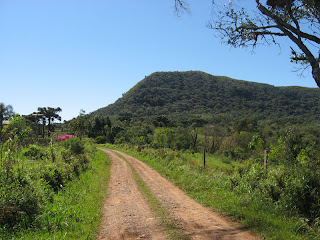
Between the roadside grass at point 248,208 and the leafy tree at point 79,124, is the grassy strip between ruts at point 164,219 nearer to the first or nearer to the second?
the roadside grass at point 248,208

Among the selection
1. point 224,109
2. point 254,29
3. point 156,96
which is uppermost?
point 156,96

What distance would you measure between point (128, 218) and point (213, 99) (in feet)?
394

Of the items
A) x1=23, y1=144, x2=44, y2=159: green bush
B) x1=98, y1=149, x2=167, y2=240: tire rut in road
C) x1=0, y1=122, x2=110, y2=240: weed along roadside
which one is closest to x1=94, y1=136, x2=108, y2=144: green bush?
x1=23, y1=144, x2=44, y2=159: green bush

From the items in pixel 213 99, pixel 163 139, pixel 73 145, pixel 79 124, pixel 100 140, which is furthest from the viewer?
pixel 213 99

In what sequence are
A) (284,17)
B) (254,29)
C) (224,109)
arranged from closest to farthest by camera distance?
(284,17)
(254,29)
(224,109)

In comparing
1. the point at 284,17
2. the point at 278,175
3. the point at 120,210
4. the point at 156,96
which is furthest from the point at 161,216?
the point at 156,96

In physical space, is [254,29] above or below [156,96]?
below

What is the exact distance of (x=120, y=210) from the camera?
7.21m

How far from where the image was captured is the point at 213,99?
122m

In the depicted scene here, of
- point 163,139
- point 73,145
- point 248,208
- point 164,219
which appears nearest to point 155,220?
point 164,219

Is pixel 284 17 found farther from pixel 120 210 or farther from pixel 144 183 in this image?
pixel 144 183

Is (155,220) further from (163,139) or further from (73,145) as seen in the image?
(163,139)

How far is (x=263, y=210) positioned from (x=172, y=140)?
3494 cm

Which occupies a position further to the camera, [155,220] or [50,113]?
[50,113]
